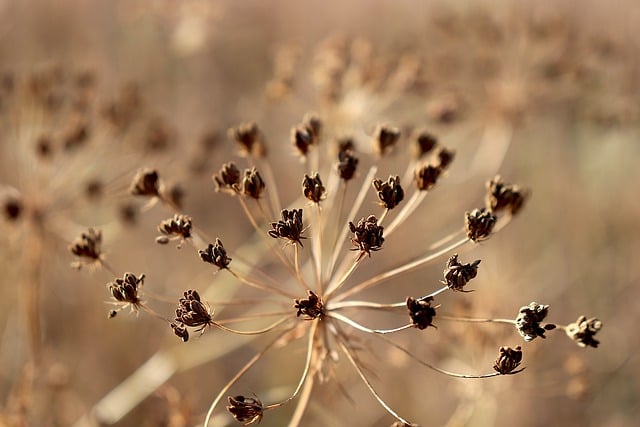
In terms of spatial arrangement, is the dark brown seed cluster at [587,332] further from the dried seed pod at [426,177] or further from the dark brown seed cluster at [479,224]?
the dried seed pod at [426,177]

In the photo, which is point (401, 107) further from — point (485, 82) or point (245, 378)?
point (245, 378)

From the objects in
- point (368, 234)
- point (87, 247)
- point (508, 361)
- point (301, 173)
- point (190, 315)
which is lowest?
→ point (508, 361)

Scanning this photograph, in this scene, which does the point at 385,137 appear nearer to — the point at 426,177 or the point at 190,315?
the point at 426,177

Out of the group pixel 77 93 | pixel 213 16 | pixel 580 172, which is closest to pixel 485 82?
pixel 580 172

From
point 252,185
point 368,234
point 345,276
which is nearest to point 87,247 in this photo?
point 252,185

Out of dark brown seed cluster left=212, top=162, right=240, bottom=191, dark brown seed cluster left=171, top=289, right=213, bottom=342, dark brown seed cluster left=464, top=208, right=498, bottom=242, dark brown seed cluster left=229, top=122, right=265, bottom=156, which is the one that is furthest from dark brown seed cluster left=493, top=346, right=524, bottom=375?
dark brown seed cluster left=229, top=122, right=265, bottom=156

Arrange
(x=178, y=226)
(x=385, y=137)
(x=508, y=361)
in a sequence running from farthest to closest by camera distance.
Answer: (x=385, y=137) < (x=178, y=226) < (x=508, y=361)
